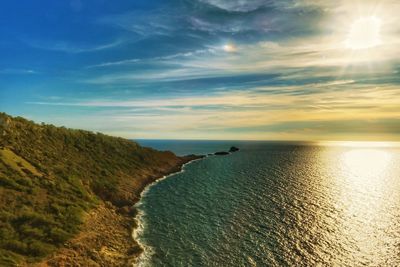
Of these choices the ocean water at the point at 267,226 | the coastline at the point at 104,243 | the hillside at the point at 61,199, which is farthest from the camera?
the ocean water at the point at 267,226

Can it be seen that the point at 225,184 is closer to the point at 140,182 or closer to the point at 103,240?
the point at 140,182

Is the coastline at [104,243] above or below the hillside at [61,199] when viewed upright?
below

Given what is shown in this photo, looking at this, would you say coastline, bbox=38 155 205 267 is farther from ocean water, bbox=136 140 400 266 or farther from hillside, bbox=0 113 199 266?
ocean water, bbox=136 140 400 266

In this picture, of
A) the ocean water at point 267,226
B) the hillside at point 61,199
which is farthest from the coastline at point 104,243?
the ocean water at point 267,226

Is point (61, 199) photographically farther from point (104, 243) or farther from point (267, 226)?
point (267, 226)

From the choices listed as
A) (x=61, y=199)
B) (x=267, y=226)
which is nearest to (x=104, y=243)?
(x=61, y=199)

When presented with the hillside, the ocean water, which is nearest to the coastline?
the hillside

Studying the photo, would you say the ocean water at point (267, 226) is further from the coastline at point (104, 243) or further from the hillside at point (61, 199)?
the hillside at point (61, 199)
